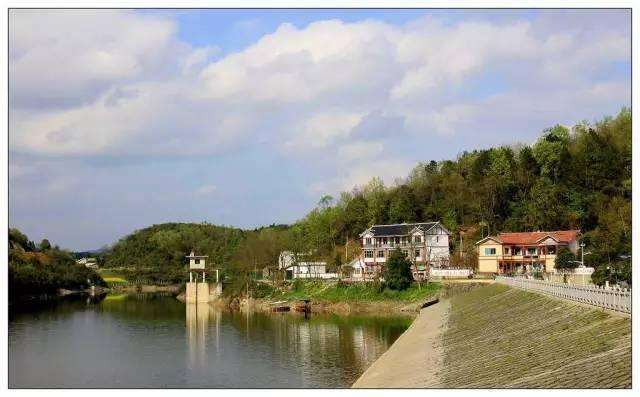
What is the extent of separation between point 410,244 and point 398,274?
15.0 m

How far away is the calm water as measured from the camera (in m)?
28.4

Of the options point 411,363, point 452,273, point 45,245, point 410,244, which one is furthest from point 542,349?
point 45,245

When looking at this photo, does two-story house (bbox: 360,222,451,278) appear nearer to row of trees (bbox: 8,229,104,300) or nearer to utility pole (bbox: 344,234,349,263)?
utility pole (bbox: 344,234,349,263)

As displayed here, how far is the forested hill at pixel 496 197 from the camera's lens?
70.0 m

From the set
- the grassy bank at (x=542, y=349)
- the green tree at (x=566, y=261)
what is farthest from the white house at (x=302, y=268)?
the grassy bank at (x=542, y=349)

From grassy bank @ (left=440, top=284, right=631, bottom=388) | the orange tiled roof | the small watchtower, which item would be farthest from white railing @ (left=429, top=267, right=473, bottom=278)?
grassy bank @ (left=440, top=284, right=631, bottom=388)

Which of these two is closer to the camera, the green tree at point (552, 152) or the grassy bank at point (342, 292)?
the grassy bank at point (342, 292)

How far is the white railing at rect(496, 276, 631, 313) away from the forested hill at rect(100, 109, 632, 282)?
25.5 m

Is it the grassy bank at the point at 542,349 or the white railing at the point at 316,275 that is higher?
the grassy bank at the point at 542,349

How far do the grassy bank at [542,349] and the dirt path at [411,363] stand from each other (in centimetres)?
51

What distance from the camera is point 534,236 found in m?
66.8

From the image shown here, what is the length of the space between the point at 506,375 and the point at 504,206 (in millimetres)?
62277

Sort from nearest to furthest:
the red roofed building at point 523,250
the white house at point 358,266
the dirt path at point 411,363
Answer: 1. the dirt path at point 411,363
2. the red roofed building at point 523,250
3. the white house at point 358,266

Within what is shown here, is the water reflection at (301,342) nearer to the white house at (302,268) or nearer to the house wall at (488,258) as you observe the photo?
the white house at (302,268)
